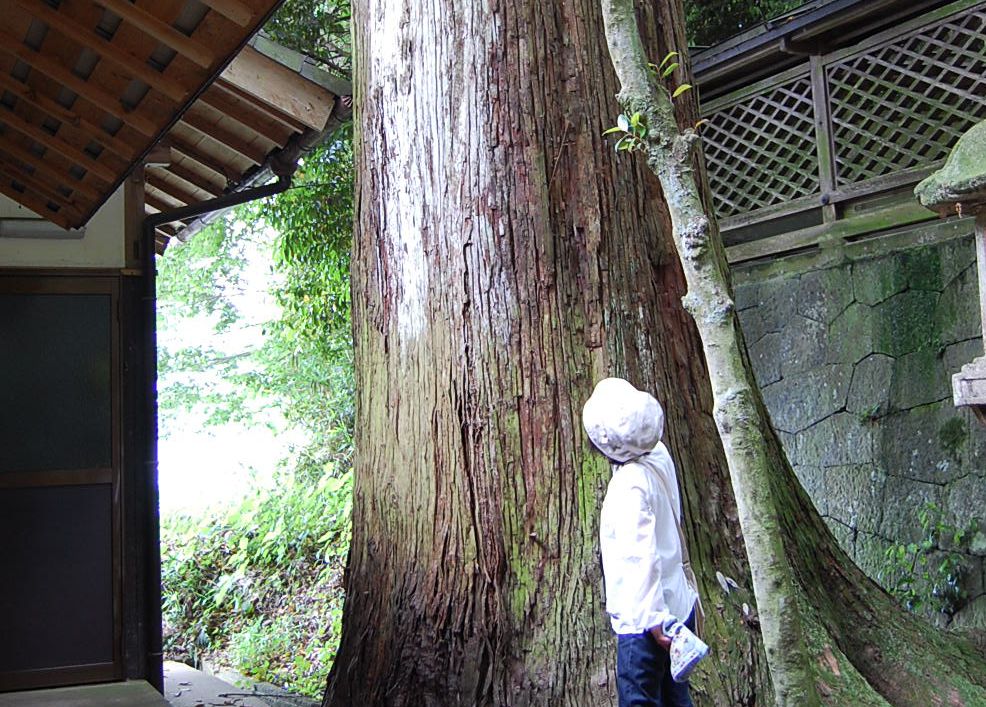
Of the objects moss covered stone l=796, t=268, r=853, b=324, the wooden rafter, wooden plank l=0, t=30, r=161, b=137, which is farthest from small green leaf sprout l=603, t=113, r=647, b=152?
the wooden rafter

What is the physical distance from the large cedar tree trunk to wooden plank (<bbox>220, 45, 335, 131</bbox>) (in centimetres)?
231

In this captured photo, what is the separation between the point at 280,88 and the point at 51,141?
187cm

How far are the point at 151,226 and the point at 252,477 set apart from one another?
12284mm

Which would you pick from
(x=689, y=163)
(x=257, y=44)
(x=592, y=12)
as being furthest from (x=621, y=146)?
(x=257, y=44)

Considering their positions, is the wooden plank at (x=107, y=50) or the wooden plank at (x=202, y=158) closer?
the wooden plank at (x=107, y=50)

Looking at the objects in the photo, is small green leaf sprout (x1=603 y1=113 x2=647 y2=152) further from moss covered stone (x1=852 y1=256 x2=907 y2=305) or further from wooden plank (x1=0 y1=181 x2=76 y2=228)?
moss covered stone (x1=852 y1=256 x2=907 y2=305)

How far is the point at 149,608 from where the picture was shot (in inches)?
263

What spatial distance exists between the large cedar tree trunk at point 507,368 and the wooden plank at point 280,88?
2.31 metres

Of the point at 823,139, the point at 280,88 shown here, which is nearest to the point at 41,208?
the point at 280,88

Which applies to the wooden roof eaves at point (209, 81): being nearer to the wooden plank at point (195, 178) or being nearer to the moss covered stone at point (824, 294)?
the wooden plank at point (195, 178)

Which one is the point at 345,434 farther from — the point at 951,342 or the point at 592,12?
the point at 592,12

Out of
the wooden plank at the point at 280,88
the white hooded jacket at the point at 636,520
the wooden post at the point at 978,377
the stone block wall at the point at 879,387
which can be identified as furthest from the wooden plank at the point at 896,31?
the white hooded jacket at the point at 636,520

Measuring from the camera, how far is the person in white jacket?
3.28 metres

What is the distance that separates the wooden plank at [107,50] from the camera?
4.19m
